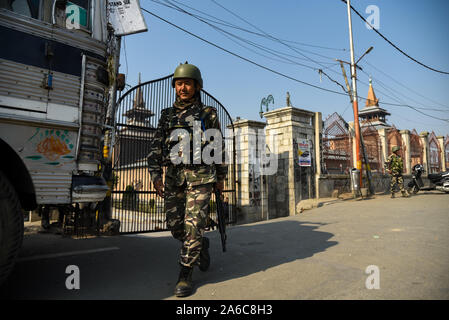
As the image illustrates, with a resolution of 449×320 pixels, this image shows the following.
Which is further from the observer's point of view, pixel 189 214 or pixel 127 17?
pixel 127 17

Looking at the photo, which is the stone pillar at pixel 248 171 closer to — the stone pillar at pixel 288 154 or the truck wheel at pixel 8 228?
the stone pillar at pixel 288 154

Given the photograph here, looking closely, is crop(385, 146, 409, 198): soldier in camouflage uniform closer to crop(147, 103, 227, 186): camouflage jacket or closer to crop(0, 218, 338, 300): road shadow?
crop(0, 218, 338, 300): road shadow

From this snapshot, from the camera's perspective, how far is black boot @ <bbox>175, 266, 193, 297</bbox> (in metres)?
2.12

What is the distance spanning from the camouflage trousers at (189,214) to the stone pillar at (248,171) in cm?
551

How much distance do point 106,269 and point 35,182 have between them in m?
1.29

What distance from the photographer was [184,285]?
7.09 ft

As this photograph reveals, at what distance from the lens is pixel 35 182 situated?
2039 millimetres

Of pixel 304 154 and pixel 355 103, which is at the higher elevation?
pixel 355 103

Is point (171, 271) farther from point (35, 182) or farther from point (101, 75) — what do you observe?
point (101, 75)

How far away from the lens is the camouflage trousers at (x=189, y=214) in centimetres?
232

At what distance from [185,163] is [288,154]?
645 centimetres

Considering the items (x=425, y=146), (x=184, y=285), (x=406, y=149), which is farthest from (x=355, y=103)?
(x=184, y=285)

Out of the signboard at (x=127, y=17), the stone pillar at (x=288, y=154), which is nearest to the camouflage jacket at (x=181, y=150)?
the signboard at (x=127, y=17)

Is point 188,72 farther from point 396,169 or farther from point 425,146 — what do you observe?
point 425,146
